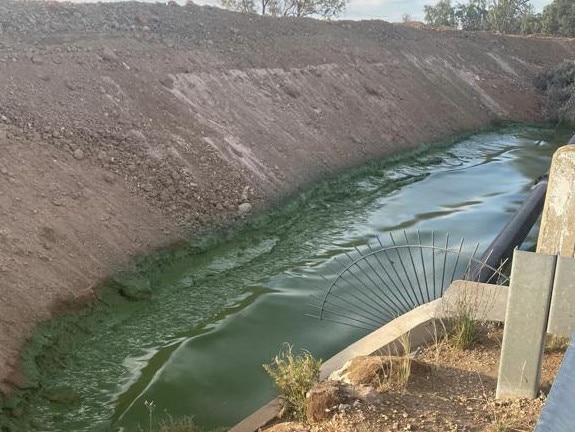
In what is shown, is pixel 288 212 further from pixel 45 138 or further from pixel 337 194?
pixel 45 138

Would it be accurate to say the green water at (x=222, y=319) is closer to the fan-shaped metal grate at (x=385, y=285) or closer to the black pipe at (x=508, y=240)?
the fan-shaped metal grate at (x=385, y=285)

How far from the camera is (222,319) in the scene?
355 inches

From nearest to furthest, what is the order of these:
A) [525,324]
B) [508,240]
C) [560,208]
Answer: [525,324] → [560,208] → [508,240]

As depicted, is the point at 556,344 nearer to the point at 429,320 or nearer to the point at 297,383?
the point at 429,320

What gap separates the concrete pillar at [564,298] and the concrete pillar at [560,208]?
91.7 inches

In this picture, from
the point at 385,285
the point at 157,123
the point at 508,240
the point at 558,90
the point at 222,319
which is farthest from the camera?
the point at 558,90

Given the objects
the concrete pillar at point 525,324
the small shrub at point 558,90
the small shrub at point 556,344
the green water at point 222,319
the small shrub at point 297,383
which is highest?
the small shrub at point 558,90

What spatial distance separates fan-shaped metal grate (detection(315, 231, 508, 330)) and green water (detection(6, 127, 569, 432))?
308 millimetres

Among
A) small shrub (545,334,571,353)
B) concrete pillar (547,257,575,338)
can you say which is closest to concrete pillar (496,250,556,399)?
concrete pillar (547,257,575,338)

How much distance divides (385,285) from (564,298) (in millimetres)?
4978

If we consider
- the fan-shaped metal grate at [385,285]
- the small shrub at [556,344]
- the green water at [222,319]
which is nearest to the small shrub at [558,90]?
the green water at [222,319]

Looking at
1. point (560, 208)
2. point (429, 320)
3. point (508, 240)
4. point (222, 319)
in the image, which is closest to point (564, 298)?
point (429, 320)

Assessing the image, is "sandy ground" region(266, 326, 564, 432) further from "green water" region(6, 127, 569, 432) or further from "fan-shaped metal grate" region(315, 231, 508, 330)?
"green water" region(6, 127, 569, 432)

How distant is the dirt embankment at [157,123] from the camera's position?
965 cm
